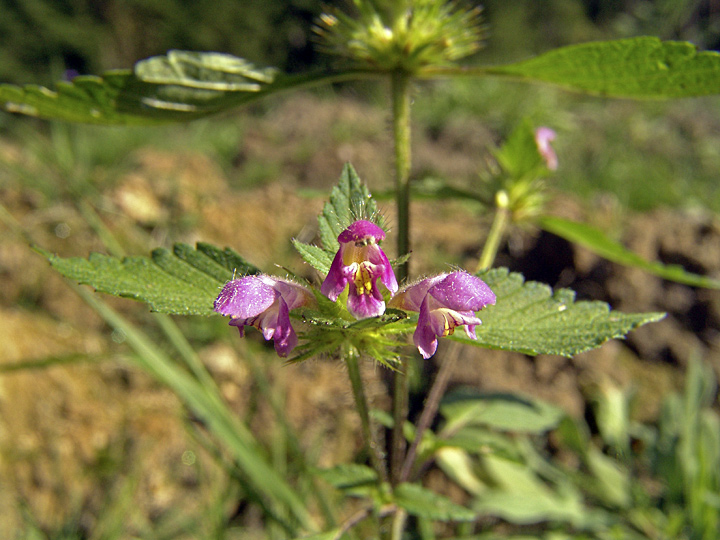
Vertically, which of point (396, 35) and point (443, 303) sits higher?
point (396, 35)

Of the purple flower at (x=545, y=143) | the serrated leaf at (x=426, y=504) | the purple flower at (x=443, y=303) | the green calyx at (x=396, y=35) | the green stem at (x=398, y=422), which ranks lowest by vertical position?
the serrated leaf at (x=426, y=504)

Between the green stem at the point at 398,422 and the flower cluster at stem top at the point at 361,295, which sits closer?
the flower cluster at stem top at the point at 361,295

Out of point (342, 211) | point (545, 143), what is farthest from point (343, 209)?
point (545, 143)

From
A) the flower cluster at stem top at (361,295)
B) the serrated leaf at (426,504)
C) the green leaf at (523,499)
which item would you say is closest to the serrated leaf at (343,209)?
the flower cluster at stem top at (361,295)

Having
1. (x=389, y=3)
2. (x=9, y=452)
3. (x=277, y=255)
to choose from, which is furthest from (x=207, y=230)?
(x=389, y=3)

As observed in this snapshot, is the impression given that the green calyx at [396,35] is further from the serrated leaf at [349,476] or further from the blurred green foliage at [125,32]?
the blurred green foliage at [125,32]

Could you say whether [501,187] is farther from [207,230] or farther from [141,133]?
[141,133]

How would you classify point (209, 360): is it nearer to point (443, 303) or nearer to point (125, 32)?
point (443, 303)
